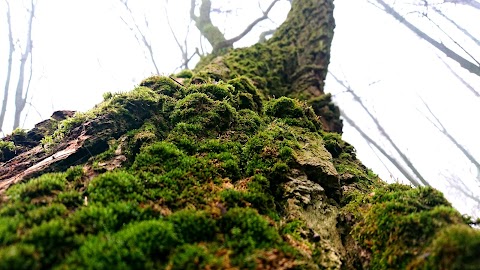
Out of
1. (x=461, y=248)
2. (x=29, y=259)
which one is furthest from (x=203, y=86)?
(x=461, y=248)

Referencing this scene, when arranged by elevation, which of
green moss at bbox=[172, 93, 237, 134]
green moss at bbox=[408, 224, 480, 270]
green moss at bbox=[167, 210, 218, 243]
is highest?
green moss at bbox=[172, 93, 237, 134]

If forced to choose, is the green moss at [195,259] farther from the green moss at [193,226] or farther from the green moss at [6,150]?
the green moss at [6,150]

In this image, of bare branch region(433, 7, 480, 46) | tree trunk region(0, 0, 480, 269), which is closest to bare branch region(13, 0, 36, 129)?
tree trunk region(0, 0, 480, 269)

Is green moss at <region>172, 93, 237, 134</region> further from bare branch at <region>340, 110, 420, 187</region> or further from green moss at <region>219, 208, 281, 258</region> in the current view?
bare branch at <region>340, 110, 420, 187</region>

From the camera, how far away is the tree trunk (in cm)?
321

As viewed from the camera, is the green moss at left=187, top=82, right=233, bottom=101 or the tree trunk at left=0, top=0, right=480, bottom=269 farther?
the green moss at left=187, top=82, right=233, bottom=101

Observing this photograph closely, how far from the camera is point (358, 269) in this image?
4305mm

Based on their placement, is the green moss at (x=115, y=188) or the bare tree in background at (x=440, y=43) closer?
the green moss at (x=115, y=188)

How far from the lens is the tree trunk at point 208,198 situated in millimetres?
3211

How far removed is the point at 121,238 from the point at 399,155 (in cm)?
2626

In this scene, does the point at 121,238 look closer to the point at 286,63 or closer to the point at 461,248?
the point at 461,248

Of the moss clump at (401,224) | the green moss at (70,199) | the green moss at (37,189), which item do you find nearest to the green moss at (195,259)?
the green moss at (70,199)

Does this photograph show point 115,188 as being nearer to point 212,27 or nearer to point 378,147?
point 212,27

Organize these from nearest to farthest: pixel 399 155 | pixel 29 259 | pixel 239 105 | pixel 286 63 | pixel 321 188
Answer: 1. pixel 29 259
2. pixel 321 188
3. pixel 239 105
4. pixel 286 63
5. pixel 399 155
